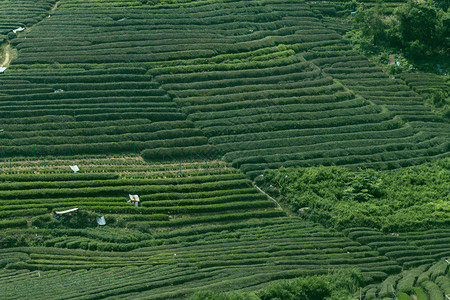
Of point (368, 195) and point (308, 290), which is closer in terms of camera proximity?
point (308, 290)

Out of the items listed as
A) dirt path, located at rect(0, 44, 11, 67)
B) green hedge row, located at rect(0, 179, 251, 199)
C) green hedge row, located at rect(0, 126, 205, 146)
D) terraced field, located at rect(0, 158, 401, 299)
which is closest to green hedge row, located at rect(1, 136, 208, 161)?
green hedge row, located at rect(0, 126, 205, 146)

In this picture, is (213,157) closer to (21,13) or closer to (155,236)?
(155,236)

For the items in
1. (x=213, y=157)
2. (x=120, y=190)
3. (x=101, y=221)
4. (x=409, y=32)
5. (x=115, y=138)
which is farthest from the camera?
(x=409, y=32)

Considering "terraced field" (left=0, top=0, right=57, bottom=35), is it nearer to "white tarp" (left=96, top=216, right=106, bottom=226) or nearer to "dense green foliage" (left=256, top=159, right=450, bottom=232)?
"white tarp" (left=96, top=216, right=106, bottom=226)

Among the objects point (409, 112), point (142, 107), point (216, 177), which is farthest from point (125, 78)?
point (409, 112)

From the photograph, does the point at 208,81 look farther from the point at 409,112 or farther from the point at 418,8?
the point at 418,8

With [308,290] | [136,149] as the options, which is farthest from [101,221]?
[308,290]
